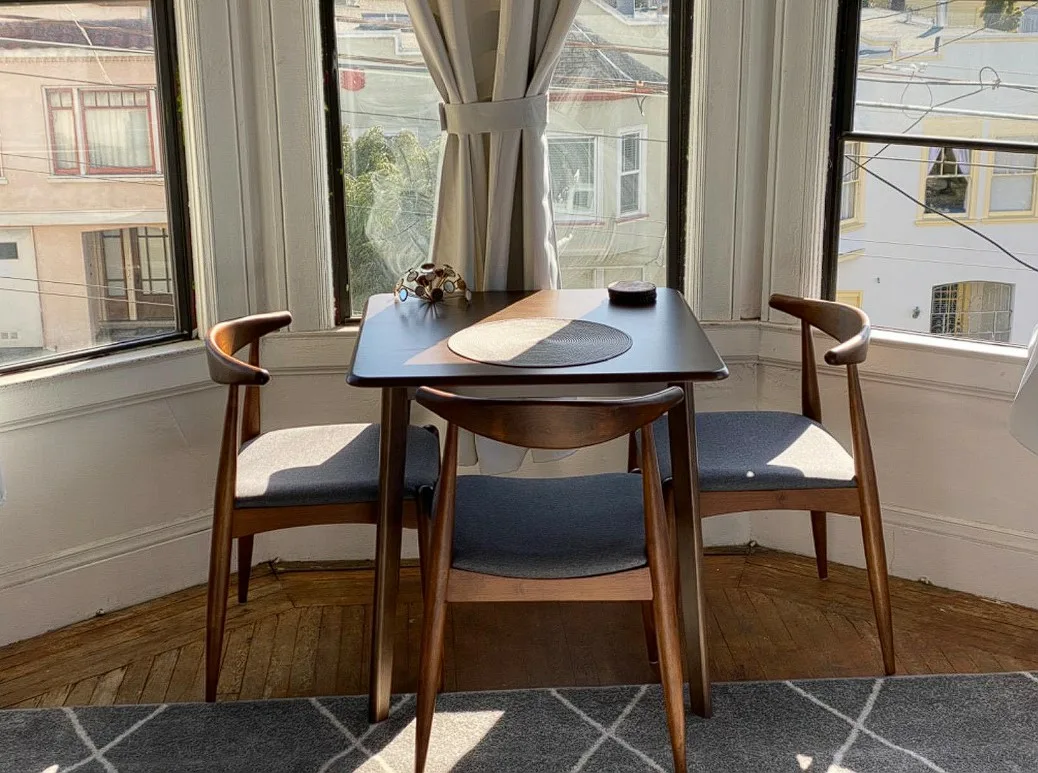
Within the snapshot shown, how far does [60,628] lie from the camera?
2920mm

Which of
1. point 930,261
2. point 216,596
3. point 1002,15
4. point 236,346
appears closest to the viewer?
point 216,596

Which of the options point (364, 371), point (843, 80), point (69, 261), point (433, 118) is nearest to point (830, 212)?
point (843, 80)

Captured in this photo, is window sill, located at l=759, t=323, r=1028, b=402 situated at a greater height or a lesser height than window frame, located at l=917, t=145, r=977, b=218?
lesser

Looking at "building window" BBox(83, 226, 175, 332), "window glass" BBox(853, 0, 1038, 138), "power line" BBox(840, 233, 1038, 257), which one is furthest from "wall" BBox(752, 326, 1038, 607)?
"building window" BBox(83, 226, 175, 332)

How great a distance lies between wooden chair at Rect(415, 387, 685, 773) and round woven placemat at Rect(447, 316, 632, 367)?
0.27 metres

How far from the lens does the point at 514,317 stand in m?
2.65

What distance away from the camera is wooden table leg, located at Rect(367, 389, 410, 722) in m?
2.34

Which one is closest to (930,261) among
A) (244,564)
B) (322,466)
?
(322,466)

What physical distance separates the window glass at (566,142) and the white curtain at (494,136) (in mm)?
195

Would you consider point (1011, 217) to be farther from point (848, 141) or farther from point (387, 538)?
point (387, 538)

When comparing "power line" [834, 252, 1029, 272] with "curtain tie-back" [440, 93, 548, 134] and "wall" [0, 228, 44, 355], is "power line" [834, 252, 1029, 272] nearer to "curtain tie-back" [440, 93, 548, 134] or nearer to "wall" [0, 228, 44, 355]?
"curtain tie-back" [440, 93, 548, 134]

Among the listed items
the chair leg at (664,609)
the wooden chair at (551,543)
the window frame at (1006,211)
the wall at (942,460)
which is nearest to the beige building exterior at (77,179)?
the wooden chair at (551,543)

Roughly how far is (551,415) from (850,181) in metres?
1.44

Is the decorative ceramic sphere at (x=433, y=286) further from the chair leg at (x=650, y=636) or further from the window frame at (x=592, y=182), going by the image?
the chair leg at (x=650, y=636)
